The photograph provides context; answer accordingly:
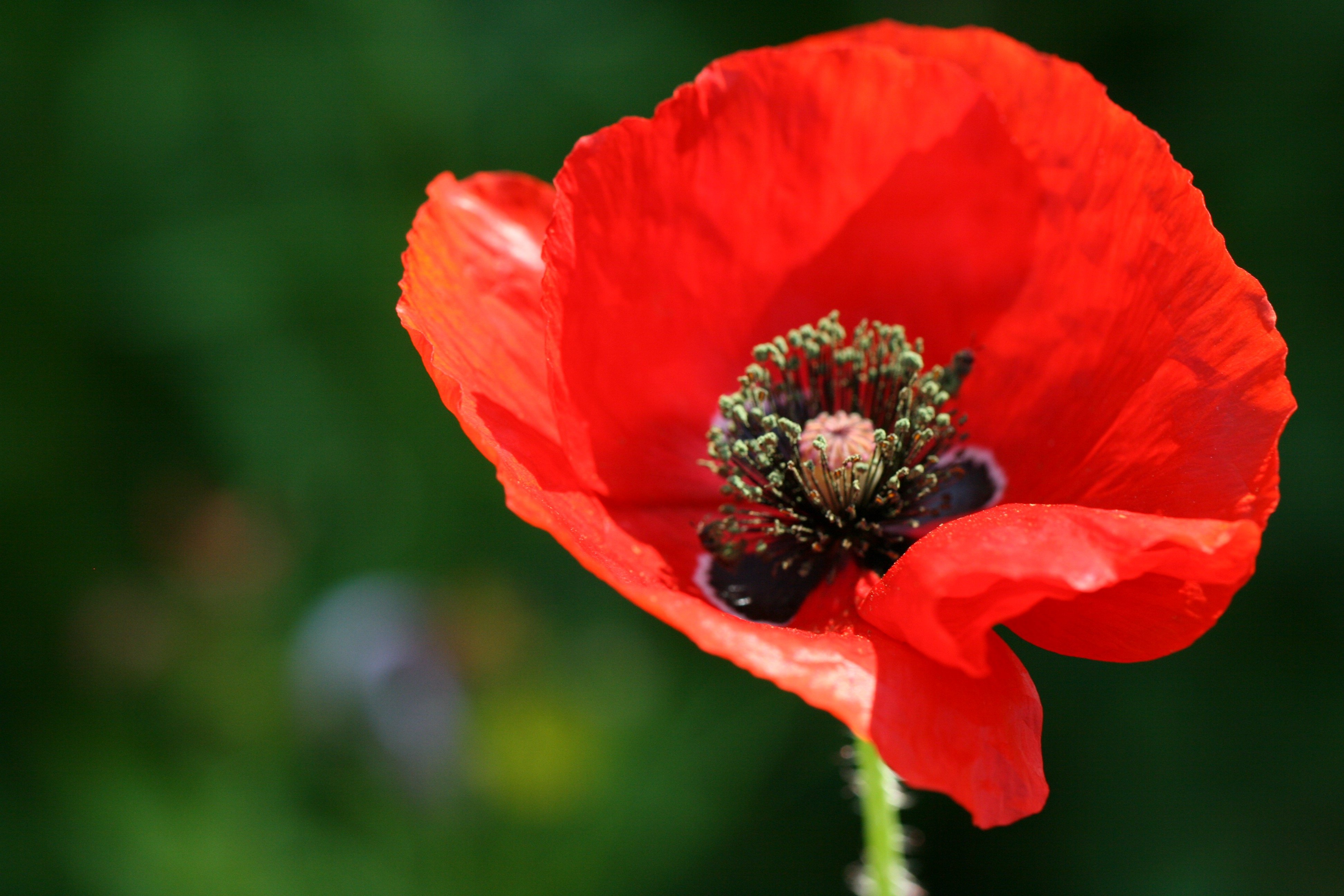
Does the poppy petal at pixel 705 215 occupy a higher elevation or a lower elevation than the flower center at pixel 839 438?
higher

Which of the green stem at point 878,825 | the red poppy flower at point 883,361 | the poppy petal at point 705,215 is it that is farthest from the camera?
the poppy petal at point 705,215

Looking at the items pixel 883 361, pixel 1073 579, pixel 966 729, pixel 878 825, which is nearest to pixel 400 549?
pixel 883 361

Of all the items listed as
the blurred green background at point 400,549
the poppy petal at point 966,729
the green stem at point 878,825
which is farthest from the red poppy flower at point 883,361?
the blurred green background at point 400,549

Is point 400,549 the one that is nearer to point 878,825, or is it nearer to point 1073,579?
point 878,825

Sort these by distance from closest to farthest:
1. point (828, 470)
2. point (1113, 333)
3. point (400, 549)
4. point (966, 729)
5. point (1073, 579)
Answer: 1. point (1073, 579)
2. point (966, 729)
3. point (1113, 333)
4. point (828, 470)
5. point (400, 549)

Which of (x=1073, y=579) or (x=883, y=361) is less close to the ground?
(x=1073, y=579)

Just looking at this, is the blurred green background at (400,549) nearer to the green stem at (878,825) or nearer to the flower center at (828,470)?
the flower center at (828,470)

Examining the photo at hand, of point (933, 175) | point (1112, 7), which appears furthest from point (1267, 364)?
point (1112, 7)

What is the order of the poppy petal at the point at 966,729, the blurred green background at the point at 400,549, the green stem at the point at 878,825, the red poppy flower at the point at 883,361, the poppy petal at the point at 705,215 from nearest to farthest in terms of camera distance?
the poppy petal at the point at 966,729
the red poppy flower at the point at 883,361
the green stem at the point at 878,825
the poppy petal at the point at 705,215
the blurred green background at the point at 400,549
